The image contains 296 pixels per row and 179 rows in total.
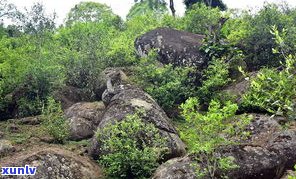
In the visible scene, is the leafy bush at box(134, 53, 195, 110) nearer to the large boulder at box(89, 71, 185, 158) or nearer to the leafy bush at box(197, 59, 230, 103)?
the leafy bush at box(197, 59, 230, 103)

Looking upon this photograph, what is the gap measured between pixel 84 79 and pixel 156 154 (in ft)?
25.6

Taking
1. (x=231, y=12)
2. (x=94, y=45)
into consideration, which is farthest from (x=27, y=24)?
(x=231, y=12)

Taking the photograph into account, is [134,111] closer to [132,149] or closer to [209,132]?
[132,149]

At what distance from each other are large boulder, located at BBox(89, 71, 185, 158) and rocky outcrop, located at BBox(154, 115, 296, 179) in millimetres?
1927

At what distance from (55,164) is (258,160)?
18.2ft

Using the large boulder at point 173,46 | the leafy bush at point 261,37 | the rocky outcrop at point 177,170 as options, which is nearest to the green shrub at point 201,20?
the large boulder at point 173,46

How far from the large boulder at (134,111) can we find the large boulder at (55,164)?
970 millimetres

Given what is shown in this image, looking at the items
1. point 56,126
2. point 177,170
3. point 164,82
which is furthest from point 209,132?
point 164,82

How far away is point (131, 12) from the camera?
37.6m

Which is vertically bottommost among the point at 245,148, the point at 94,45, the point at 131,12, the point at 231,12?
the point at 245,148

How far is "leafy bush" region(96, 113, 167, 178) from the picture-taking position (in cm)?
1148

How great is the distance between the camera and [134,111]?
13836 mm

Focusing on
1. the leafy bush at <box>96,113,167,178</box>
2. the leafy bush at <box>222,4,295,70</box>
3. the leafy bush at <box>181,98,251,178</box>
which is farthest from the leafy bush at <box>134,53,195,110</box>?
the leafy bush at <box>181,98,251,178</box>

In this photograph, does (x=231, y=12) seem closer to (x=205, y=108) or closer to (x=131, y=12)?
(x=205, y=108)
